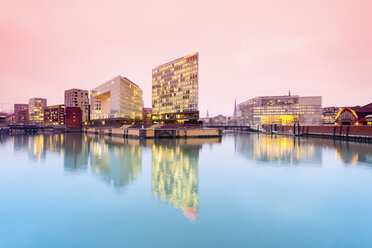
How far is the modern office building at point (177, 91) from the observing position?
10212cm

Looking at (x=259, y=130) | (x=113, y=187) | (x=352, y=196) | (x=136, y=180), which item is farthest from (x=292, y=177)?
(x=259, y=130)

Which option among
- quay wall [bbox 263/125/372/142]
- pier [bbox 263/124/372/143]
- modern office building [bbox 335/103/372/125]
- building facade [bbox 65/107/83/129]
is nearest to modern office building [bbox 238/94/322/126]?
modern office building [bbox 335/103/372/125]

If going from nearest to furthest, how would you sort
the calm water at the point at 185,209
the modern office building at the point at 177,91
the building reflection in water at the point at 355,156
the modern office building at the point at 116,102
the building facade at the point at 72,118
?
1. the calm water at the point at 185,209
2. the building reflection in water at the point at 355,156
3. the modern office building at the point at 177,91
4. the modern office building at the point at 116,102
5. the building facade at the point at 72,118

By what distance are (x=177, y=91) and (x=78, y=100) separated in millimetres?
115903

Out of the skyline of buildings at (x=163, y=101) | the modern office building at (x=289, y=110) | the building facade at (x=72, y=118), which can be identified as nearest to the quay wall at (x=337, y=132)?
the skyline of buildings at (x=163, y=101)

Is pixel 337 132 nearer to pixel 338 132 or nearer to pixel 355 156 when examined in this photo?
pixel 338 132

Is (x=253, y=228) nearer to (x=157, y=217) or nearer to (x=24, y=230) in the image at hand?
(x=157, y=217)

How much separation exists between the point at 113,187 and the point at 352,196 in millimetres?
19743

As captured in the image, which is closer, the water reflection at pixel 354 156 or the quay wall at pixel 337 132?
the water reflection at pixel 354 156

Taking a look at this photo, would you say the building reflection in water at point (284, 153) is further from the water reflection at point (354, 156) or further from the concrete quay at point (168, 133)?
the concrete quay at point (168, 133)

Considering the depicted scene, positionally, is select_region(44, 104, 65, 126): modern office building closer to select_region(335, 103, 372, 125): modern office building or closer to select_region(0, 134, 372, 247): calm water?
select_region(0, 134, 372, 247): calm water

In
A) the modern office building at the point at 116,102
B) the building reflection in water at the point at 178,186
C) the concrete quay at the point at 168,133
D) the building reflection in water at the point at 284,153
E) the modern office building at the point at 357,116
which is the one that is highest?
the modern office building at the point at 116,102

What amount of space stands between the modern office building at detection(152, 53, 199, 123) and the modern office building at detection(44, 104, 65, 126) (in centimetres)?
11699

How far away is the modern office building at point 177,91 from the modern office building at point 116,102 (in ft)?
62.6
